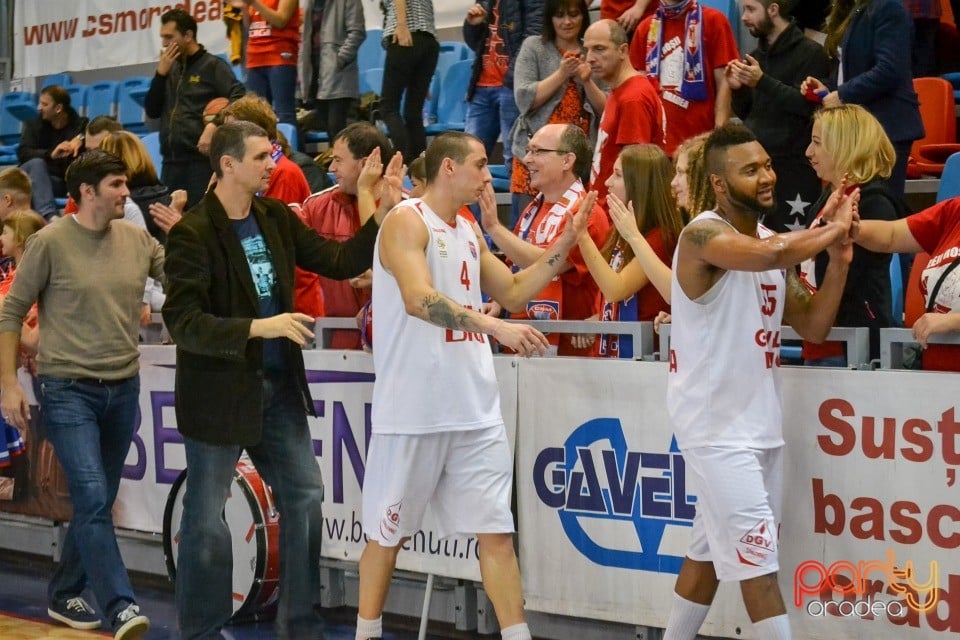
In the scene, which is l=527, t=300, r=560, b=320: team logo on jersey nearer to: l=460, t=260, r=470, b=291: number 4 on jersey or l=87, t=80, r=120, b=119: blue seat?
l=460, t=260, r=470, b=291: number 4 on jersey

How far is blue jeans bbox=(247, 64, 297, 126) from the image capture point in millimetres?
10336

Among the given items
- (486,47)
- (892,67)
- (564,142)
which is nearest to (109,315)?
(564,142)

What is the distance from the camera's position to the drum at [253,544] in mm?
6363

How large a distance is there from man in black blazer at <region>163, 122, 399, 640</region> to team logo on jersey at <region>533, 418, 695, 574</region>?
3.40 feet

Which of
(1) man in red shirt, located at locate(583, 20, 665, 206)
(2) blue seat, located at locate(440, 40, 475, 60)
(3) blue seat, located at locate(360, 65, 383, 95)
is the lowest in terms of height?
(1) man in red shirt, located at locate(583, 20, 665, 206)

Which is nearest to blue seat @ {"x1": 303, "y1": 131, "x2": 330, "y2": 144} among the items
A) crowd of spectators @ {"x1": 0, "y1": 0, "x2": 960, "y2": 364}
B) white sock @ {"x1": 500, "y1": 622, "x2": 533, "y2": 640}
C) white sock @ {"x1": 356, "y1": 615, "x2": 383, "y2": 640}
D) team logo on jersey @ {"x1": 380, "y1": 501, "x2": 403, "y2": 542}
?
crowd of spectators @ {"x1": 0, "y1": 0, "x2": 960, "y2": 364}

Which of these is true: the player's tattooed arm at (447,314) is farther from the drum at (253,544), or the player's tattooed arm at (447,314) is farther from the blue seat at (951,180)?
the blue seat at (951,180)

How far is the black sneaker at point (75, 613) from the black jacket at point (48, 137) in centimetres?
586

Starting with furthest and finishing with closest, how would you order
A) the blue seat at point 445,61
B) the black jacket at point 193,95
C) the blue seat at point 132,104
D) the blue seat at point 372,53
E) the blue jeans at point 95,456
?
the blue seat at point 132,104 → the blue seat at point 372,53 → the blue seat at point 445,61 → the black jacket at point 193,95 → the blue jeans at point 95,456

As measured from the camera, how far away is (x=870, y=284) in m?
5.00

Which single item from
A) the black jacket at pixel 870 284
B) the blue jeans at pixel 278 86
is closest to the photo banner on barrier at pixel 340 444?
the black jacket at pixel 870 284

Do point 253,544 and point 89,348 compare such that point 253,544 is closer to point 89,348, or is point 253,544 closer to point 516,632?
point 89,348

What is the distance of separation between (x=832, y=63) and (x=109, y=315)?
4124mm

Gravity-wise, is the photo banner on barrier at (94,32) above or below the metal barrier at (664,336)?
above
